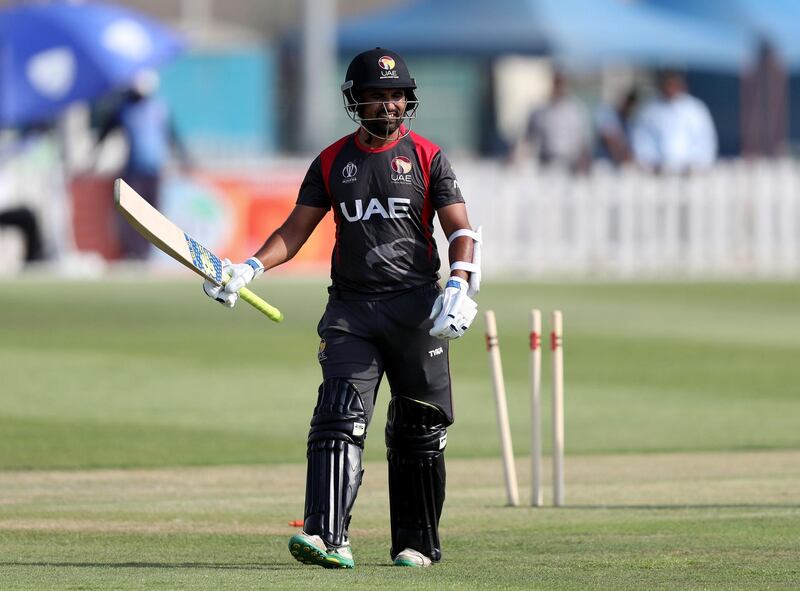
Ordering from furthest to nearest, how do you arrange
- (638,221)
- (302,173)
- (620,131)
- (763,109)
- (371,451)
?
(763,109) → (620,131) → (638,221) → (302,173) → (371,451)

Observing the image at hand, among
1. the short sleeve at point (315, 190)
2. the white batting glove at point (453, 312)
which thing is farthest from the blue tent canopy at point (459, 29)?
the white batting glove at point (453, 312)

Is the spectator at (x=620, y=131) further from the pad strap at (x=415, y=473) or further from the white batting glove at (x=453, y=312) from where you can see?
the white batting glove at (x=453, y=312)

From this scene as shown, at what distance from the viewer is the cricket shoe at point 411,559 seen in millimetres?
7633

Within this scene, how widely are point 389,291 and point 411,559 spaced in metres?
1.00

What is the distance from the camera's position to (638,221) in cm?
2636

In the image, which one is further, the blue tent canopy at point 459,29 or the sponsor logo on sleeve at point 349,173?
the blue tent canopy at point 459,29

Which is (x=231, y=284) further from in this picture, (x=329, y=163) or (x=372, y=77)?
(x=372, y=77)

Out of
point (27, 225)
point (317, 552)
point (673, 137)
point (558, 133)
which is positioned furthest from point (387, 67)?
point (673, 137)

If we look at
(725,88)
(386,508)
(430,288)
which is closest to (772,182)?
(725,88)

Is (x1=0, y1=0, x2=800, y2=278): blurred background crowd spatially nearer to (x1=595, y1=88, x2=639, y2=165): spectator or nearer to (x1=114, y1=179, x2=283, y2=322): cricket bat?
(x1=595, y1=88, x2=639, y2=165): spectator

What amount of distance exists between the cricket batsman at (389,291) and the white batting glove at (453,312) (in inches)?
0.6

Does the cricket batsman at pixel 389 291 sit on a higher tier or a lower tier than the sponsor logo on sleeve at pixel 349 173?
lower

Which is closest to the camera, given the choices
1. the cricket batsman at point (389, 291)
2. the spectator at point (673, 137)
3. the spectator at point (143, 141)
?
the cricket batsman at point (389, 291)

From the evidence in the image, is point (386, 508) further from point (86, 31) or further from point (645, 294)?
point (86, 31)
